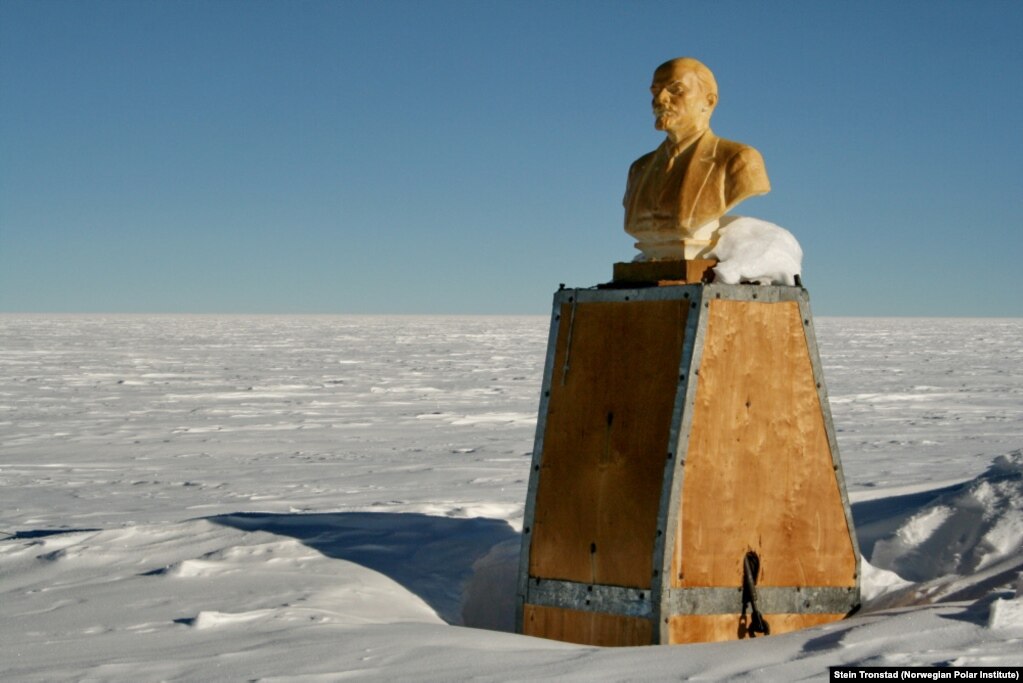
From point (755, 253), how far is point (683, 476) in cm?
91

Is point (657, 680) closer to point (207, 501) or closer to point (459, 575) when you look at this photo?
point (459, 575)

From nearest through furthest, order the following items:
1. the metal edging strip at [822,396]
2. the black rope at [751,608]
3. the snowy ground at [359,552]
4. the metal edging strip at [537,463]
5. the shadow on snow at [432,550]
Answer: the snowy ground at [359,552], the black rope at [751,608], the metal edging strip at [822,396], the metal edging strip at [537,463], the shadow on snow at [432,550]

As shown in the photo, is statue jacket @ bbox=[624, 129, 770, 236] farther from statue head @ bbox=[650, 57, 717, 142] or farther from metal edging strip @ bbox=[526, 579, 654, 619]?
metal edging strip @ bbox=[526, 579, 654, 619]

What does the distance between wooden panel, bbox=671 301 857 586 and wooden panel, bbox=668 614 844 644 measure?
0.12 m

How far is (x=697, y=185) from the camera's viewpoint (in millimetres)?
4797

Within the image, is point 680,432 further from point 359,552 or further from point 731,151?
point 359,552

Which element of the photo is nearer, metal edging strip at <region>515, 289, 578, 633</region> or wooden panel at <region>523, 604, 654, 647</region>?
wooden panel at <region>523, 604, 654, 647</region>

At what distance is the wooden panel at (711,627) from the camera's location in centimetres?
445

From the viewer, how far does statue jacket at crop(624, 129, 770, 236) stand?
4.75m

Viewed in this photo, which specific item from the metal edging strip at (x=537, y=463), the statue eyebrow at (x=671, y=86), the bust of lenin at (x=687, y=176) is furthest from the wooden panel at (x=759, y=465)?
the statue eyebrow at (x=671, y=86)

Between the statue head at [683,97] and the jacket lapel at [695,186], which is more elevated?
the statue head at [683,97]

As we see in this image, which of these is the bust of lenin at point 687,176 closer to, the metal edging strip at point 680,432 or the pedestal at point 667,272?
the pedestal at point 667,272
